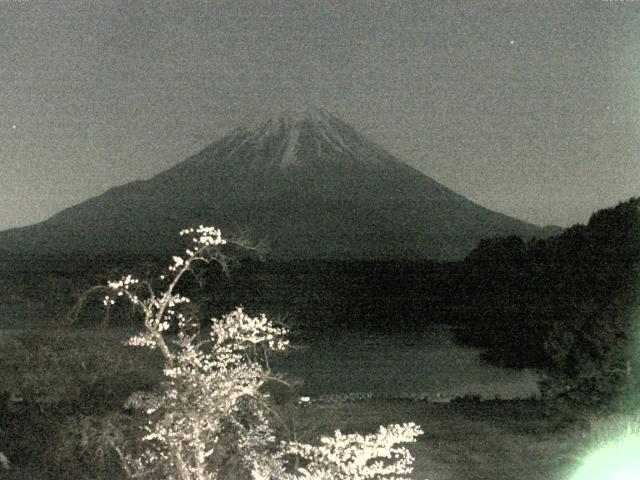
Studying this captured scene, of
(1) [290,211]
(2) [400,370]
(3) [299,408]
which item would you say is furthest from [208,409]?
(1) [290,211]

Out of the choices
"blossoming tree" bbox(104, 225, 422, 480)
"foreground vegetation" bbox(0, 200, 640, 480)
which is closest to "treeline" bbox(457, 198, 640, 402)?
"foreground vegetation" bbox(0, 200, 640, 480)

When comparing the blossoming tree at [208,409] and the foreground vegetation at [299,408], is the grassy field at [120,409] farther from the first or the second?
the blossoming tree at [208,409]

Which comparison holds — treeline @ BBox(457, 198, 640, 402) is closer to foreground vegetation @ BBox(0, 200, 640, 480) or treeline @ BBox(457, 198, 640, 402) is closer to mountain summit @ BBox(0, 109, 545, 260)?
foreground vegetation @ BBox(0, 200, 640, 480)

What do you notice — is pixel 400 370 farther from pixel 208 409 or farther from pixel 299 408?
pixel 208 409

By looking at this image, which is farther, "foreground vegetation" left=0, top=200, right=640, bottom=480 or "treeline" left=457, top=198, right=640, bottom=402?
"treeline" left=457, top=198, right=640, bottom=402

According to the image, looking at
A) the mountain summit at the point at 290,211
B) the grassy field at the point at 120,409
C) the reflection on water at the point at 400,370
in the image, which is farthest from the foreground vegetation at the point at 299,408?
the mountain summit at the point at 290,211

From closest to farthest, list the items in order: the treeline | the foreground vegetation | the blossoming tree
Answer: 1. the blossoming tree
2. the foreground vegetation
3. the treeline
